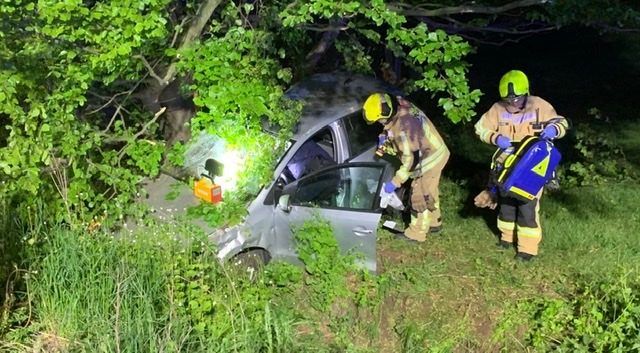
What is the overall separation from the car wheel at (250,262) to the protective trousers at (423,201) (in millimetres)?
1538

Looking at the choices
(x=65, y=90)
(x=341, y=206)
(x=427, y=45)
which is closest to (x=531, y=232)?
(x=341, y=206)

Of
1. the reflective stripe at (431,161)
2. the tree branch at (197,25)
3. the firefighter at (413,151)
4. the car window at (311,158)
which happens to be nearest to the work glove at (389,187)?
the firefighter at (413,151)

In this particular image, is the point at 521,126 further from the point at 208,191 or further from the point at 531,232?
the point at 208,191

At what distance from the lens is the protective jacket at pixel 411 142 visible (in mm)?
6020

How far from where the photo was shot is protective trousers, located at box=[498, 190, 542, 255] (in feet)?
19.4

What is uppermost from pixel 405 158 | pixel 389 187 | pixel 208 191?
pixel 405 158

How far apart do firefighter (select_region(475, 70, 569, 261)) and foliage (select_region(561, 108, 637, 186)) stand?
207cm

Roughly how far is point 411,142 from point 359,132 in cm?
71

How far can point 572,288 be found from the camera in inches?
224

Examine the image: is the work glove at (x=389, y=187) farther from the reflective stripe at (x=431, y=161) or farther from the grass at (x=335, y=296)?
the grass at (x=335, y=296)

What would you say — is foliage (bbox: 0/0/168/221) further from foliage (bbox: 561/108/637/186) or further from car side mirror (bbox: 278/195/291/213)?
foliage (bbox: 561/108/637/186)

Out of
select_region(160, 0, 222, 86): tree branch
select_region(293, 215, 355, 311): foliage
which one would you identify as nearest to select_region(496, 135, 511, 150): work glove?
select_region(293, 215, 355, 311): foliage

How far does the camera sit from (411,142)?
6008mm

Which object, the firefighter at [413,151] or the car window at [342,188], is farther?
the firefighter at [413,151]
